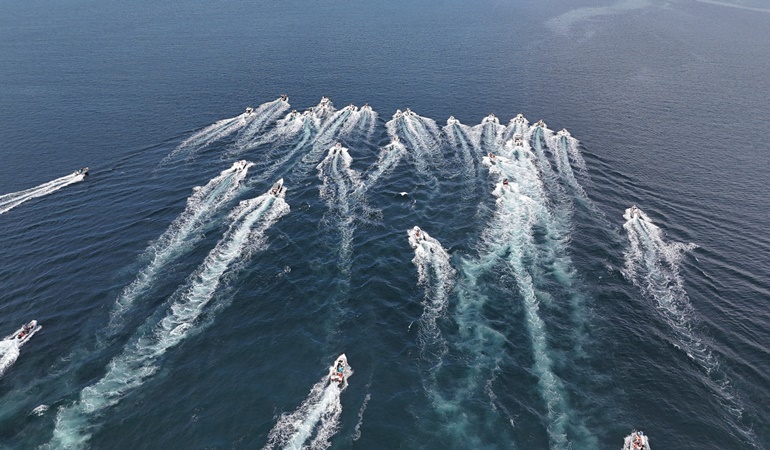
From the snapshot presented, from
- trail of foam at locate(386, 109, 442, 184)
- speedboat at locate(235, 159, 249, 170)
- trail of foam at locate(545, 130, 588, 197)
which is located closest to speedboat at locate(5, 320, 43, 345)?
speedboat at locate(235, 159, 249, 170)

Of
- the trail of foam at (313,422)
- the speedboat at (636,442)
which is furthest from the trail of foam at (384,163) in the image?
the speedboat at (636,442)

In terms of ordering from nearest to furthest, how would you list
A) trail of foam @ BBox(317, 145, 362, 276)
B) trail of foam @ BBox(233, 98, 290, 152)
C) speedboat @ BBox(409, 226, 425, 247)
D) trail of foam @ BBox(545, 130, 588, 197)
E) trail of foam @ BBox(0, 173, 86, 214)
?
trail of foam @ BBox(317, 145, 362, 276)
speedboat @ BBox(409, 226, 425, 247)
trail of foam @ BBox(0, 173, 86, 214)
trail of foam @ BBox(545, 130, 588, 197)
trail of foam @ BBox(233, 98, 290, 152)

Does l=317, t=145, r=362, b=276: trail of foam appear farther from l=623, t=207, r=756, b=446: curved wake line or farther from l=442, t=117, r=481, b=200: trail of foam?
l=623, t=207, r=756, b=446: curved wake line

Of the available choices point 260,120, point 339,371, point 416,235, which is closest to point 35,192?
point 260,120

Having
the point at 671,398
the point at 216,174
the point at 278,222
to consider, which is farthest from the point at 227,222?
the point at 671,398

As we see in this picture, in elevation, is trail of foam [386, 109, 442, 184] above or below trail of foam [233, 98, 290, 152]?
below

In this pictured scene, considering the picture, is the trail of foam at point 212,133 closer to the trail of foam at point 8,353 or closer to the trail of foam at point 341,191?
the trail of foam at point 341,191
